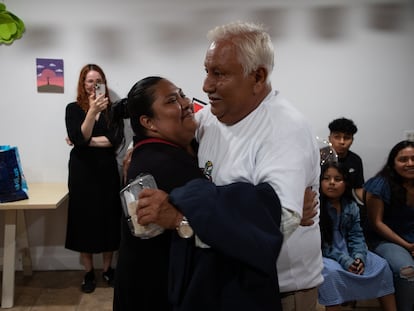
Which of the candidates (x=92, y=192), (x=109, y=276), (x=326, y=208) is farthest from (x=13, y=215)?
(x=326, y=208)

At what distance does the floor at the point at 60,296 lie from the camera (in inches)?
108

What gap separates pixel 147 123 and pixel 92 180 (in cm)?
190

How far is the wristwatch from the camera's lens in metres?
0.90

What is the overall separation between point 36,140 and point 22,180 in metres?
0.73

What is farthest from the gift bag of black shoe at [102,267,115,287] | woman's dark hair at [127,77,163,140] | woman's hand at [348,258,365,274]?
woman's hand at [348,258,365,274]

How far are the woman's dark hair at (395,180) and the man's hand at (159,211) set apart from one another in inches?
87.4

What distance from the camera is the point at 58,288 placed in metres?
3.03

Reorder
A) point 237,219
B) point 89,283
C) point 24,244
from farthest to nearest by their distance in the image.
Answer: point 24,244 < point 89,283 < point 237,219

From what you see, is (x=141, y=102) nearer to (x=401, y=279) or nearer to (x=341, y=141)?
(x=401, y=279)

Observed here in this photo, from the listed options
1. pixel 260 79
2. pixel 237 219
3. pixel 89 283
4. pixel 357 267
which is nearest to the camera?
pixel 237 219

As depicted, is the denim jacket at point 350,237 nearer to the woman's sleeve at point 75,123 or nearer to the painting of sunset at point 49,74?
the woman's sleeve at point 75,123

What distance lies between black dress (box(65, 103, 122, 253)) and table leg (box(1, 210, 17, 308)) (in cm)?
42

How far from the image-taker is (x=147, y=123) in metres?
1.18

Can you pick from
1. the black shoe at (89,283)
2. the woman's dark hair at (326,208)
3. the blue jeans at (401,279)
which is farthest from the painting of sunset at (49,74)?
the blue jeans at (401,279)
